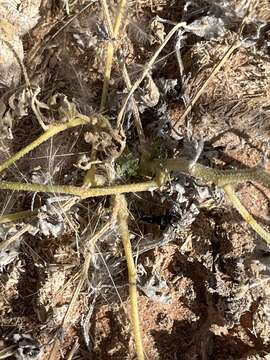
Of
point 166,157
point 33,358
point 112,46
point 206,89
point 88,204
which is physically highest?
point 112,46

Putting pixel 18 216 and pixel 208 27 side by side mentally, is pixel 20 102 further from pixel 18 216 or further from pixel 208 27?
pixel 208 27

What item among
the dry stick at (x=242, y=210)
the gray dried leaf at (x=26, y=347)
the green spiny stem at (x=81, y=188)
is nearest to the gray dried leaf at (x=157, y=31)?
the green spiny stem at (x=81, y=188)

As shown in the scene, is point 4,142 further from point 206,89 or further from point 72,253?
point 206,89

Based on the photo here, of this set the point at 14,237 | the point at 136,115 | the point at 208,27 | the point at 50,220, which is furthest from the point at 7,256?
the point at 208,27

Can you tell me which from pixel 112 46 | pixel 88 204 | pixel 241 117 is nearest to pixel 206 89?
pixel 241 117

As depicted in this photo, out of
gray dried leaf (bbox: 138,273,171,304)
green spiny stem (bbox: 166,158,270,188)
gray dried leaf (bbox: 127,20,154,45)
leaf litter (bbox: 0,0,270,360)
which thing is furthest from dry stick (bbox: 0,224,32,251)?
gray dried leaf (bbox: 127,20,154,45)

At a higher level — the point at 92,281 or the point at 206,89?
the point at 206,89
